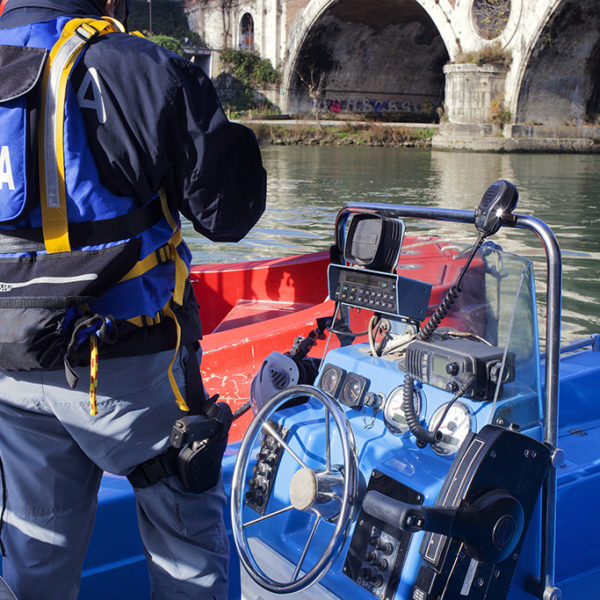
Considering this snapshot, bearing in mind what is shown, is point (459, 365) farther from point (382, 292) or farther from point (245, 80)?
point (245, 80)

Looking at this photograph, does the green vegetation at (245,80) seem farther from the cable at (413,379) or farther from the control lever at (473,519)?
the control lever at (473,519)

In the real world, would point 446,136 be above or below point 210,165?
above

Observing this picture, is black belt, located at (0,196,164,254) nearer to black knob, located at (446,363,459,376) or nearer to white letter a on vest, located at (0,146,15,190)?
white letter a on vest, located at (0,146,15,190)

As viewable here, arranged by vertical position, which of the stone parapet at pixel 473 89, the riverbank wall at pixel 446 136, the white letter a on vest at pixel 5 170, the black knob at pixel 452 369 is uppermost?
the stone parapet at pixel 473 89

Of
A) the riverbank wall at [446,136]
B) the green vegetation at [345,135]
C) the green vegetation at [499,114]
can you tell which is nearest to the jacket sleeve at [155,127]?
the riverbank wall at [446,136]

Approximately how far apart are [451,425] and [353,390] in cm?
34

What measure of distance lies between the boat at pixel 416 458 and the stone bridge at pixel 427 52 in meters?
21.2

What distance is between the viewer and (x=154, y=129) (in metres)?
1.39

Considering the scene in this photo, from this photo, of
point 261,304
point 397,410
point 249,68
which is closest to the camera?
point 397,410

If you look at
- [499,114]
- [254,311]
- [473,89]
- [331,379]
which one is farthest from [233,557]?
[473,89]

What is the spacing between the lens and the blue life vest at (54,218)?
1.38m

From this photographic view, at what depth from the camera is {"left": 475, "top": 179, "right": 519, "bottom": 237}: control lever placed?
1721 millimetres

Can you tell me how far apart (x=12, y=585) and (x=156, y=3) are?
44.6 meters

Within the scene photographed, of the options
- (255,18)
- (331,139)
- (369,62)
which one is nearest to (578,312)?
(331,139)
